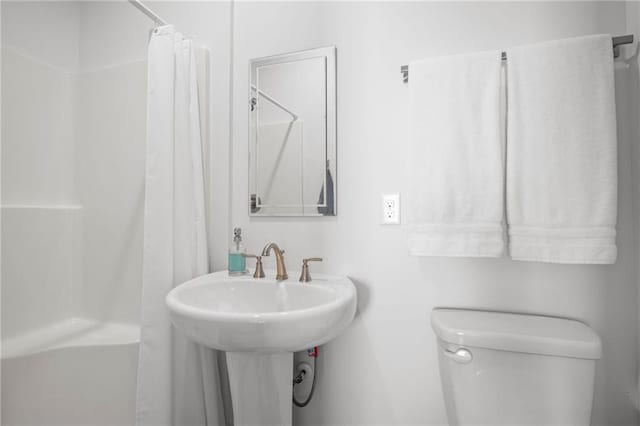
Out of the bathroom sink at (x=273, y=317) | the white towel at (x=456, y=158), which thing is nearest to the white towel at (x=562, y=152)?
the white towel at (x=456, y=158)

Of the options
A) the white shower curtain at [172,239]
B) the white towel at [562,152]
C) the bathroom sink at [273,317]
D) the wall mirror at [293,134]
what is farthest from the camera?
the wall mirror at [293,134]

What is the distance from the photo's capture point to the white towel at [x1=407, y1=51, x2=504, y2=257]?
2.93 ft

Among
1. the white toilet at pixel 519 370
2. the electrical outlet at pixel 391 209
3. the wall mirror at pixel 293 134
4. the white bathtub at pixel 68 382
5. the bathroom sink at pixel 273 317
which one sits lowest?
the white bathtub at pixel 68 382

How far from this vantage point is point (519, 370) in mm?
811

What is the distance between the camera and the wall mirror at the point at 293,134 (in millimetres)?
1143

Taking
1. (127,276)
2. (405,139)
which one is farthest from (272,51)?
(127,276)

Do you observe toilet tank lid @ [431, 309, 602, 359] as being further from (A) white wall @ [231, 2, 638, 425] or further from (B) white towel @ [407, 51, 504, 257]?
(B) white towel @ [407, 51, 504, 257]

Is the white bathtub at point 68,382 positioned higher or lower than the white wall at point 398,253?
lower

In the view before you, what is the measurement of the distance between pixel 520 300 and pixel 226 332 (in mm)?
880

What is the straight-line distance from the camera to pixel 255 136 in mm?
1234

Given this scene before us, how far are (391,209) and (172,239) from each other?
786 mm

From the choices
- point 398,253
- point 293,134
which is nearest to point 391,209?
point 398,253

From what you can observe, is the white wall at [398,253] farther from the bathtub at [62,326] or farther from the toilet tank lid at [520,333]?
the bathtub at [62,326]

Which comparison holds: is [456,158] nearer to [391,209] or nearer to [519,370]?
[391,209]
